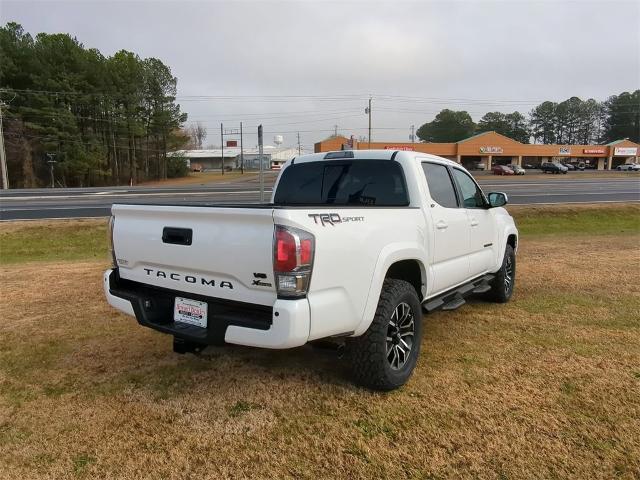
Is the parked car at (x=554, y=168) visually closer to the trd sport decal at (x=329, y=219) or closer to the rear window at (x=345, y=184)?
the rear window at (x=345, y=184)

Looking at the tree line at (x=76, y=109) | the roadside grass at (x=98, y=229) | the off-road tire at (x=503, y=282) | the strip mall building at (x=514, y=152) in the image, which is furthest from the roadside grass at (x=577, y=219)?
the strip mall building at (x=514, y=152)

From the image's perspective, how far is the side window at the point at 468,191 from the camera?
4.82 meters

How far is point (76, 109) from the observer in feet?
162

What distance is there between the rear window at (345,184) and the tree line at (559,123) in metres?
114

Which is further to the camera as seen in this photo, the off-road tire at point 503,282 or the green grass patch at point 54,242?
the green grass patch at point 54,242

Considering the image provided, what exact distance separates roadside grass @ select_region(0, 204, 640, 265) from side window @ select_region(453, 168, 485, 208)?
280 inches

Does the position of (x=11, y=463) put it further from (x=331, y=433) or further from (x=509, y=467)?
(x=509, y=467)

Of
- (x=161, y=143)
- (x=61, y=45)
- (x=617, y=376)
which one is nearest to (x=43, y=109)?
(x=61, y=45)

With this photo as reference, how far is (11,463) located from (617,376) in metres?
4.27

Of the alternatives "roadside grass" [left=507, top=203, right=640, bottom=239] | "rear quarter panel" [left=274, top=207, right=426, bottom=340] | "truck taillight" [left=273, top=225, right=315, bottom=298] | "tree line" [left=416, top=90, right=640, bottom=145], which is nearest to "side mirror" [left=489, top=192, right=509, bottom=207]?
"rear quarter panel" [left=274, top=207, right=426, bottom=340]

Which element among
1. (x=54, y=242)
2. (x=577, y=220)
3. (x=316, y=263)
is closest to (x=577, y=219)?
(x=577, y=220)

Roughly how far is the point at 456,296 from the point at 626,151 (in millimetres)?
95284

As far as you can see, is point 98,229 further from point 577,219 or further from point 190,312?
point 577,219

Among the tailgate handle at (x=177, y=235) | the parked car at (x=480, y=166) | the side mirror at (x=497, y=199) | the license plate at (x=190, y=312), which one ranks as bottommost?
the license plate at (x=190, y=312)
